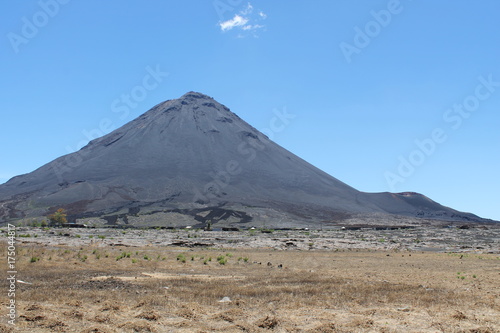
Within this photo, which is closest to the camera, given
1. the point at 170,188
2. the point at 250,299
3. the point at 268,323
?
the point at 268,323

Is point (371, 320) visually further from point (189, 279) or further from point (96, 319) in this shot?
point (189, 279)

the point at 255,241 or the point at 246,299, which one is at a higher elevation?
the point at 246,299

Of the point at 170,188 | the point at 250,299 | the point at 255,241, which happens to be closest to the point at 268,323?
the point at 250,299

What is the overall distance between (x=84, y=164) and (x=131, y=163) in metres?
21.1

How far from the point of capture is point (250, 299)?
1349 centimetres

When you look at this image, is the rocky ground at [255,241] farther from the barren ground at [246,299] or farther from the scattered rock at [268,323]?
the scattered rock at [268,323]

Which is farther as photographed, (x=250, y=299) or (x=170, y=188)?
(x=170, y=188)

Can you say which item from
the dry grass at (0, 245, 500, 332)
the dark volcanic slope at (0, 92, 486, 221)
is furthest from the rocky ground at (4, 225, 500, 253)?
the dark volcanic slope at (0, 92, 486, 221)

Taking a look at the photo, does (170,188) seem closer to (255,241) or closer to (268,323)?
(255,241)

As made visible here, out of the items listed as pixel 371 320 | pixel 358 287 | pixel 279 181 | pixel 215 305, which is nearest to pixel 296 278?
pixel 358 287

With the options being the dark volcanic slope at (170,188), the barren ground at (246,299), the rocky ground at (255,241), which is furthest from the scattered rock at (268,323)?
the dark volcanic slope at (170,188)

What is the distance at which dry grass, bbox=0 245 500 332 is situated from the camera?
33.4ft

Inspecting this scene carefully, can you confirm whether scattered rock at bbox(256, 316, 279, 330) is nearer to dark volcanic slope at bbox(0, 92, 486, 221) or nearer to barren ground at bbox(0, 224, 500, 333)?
barren ground at bbox(0, 224, 500, 333)

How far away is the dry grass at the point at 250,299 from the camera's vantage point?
10.2m
